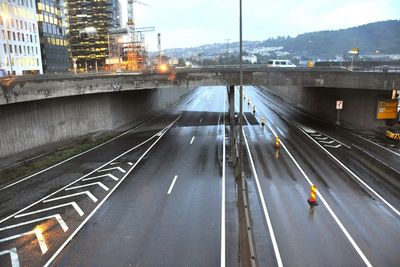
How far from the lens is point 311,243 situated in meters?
14.0

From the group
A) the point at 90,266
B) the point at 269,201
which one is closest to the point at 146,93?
the point at 269,201

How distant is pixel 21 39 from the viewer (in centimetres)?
8862

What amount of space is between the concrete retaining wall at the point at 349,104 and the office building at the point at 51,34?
76227 mm

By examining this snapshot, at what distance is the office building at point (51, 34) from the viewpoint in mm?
100625

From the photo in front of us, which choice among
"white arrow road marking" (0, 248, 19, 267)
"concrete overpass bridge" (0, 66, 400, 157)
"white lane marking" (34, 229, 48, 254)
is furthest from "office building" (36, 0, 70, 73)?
"white arrow road marking" (0, 248, 19, 267)

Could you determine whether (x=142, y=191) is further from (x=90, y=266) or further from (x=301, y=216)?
(x=301, y=216)

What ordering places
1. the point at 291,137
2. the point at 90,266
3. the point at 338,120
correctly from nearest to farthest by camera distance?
the point at 90,266 → the point at 291,137 → the point at 338,120

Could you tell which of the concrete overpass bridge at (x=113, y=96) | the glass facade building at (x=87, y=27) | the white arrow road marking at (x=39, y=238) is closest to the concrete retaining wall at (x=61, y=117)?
the concrete overpass bridge at (x=113, y=96)

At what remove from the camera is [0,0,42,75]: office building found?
81438mm

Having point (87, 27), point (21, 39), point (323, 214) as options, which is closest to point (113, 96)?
point (323, 214)

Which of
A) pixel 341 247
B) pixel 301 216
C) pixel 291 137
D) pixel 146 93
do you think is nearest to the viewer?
pixel 341 247

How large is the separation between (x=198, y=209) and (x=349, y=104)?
2894 cm

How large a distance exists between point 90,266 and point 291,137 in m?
26.6

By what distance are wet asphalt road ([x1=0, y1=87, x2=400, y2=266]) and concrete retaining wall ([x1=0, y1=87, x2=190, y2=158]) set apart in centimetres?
549
